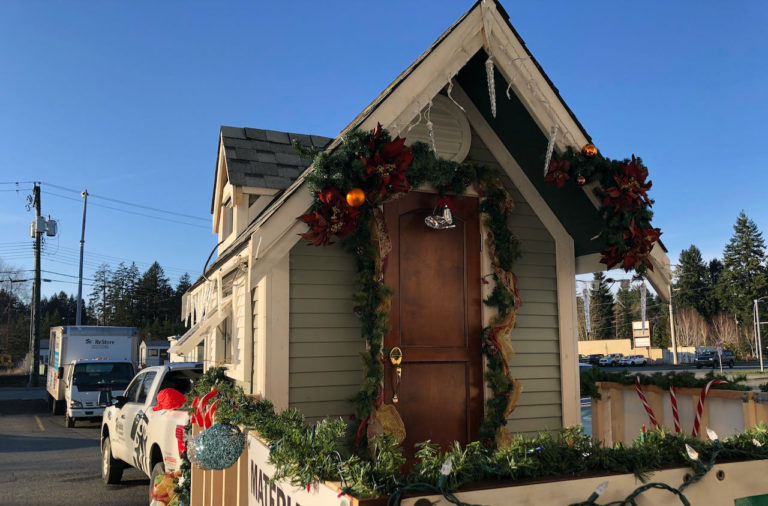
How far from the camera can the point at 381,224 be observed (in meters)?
5.17

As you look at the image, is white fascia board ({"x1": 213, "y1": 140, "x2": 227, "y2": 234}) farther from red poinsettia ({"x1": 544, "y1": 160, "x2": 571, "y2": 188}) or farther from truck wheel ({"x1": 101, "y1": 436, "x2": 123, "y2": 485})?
red poinsettia ({"x1": 544, "y1": 160, "x2": 571, "y2": 188})

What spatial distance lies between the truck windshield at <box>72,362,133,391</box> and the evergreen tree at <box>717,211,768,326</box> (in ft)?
227

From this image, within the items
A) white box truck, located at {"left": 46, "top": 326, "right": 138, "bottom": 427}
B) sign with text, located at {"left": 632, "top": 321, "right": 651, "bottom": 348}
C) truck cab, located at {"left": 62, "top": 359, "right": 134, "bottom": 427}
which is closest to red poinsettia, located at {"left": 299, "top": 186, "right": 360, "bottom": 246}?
white box truck, located at {"left": 46, "top": 326, "right": 138, "bottom": 427}

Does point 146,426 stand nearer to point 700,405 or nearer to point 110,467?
point 110,467

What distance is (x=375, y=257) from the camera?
506 centimetres

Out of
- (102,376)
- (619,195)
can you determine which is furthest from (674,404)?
(102,376)

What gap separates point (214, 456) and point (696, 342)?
3009 inches

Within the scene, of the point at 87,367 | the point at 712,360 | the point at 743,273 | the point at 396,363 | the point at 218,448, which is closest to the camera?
the point at 218,448

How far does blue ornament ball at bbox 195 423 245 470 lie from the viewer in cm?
335

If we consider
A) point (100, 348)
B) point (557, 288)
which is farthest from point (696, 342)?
point (557, 288)

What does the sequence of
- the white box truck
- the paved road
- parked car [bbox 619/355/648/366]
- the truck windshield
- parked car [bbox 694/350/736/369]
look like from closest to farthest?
the paved road, the white box truck, the truck windshield, parked car [bbox 694/350/736/369], parked car [bbox 619/355/648/366]

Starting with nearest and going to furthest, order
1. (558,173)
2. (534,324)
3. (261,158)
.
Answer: (558,173) → (534,324) → (261,158)

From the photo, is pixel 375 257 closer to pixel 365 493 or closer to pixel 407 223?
pixel 407 223

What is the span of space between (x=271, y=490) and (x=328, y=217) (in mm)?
1952
